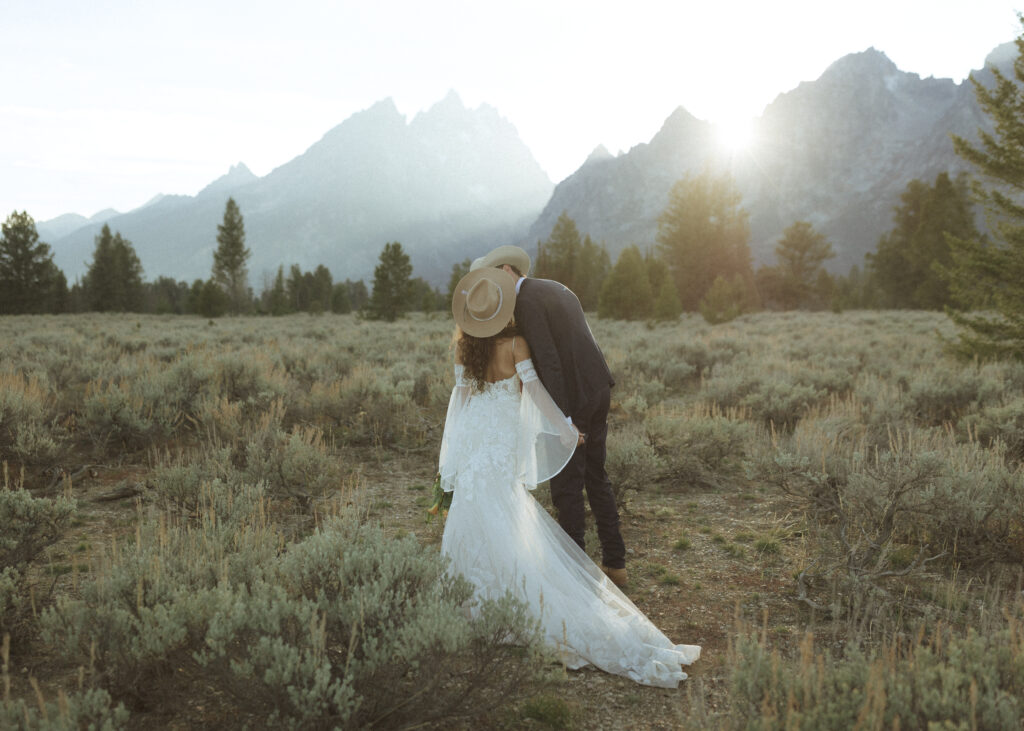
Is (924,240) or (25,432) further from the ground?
(924,240)

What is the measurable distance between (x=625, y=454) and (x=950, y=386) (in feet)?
19.8

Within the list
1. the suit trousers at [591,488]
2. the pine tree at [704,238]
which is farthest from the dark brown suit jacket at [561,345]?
the pine tree at [704,238]

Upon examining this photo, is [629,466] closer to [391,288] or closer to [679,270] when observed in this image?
[391,288]

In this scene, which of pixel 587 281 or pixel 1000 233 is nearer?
pixel 1000 233

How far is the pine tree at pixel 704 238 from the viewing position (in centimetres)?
4244

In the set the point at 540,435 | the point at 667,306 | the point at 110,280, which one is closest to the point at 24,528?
the point at 540,435

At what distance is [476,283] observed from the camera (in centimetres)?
370

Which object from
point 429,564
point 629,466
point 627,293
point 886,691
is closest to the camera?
point 886,691

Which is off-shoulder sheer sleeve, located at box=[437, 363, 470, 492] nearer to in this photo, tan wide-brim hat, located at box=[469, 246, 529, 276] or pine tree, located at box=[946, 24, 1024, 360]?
tan wide-brim hat, located at box=[469, 246, 529, 276]

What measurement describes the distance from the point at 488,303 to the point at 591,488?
1.62 meters

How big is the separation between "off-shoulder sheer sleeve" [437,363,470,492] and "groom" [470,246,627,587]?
0.52 meters

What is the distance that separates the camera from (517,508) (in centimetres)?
357

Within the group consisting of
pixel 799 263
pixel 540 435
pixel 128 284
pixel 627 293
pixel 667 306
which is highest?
pixel 799 263

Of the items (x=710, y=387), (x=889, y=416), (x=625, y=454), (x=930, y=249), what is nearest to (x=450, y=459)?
(x=625, y=454)
